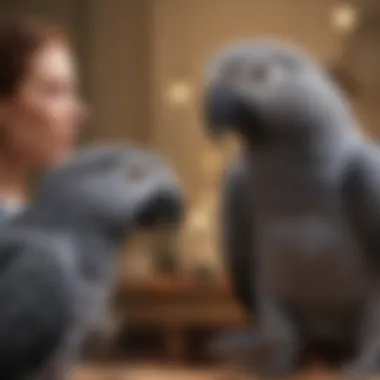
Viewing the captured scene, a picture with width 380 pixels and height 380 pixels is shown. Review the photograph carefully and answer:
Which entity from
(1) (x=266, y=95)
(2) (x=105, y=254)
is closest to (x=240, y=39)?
(1) (x=266, y=95)

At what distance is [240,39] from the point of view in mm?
637

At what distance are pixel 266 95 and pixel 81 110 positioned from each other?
14cm

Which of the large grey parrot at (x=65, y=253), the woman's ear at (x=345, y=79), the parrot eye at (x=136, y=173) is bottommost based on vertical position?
the large grey parrot at (x=65, y=253)

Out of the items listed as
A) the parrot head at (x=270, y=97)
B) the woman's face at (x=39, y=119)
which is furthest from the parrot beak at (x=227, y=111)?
the woman's face at (x=39, y=119)

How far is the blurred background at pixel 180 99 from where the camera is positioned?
0.65 metres

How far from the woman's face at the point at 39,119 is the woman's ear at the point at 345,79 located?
190 mm

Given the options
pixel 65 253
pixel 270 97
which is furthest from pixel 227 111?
pixel 65 253

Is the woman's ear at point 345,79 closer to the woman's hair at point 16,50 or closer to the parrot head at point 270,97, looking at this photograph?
the parrot head at point 270,97

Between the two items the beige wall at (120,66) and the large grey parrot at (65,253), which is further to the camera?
the beige wall at (120,66)

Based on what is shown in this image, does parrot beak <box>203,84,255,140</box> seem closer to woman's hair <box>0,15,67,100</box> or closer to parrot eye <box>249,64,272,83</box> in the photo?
parrot eye <box>249,64,272,83</box>

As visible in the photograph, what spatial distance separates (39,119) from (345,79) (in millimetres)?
217

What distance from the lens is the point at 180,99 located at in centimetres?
68

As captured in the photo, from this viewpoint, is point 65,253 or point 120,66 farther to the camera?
point 120,66

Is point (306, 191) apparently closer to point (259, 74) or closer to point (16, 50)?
point (259, 74)
